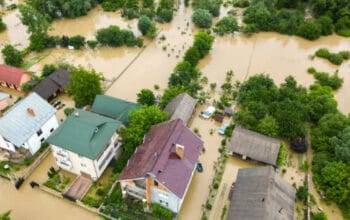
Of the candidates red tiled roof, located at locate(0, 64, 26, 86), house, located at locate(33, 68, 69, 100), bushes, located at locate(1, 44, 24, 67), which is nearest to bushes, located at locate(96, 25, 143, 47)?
house, located at locate(33, 68, 69, 100)

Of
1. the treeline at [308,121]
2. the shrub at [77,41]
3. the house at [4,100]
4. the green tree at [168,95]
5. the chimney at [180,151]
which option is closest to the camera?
the chimney at [180,151]

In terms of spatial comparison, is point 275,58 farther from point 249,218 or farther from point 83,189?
point 83,189

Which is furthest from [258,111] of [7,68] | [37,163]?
[7,68]

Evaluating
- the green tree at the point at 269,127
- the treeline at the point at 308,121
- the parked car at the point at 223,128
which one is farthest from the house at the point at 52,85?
the green tree at the point at 269,127

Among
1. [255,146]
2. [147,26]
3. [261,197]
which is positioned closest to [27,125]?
[255,146]

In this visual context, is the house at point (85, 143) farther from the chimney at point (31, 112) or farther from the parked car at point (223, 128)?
the parked car at point (223, 128)

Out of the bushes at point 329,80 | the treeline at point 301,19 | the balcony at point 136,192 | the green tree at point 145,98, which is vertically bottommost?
the balcony at point 136,192
